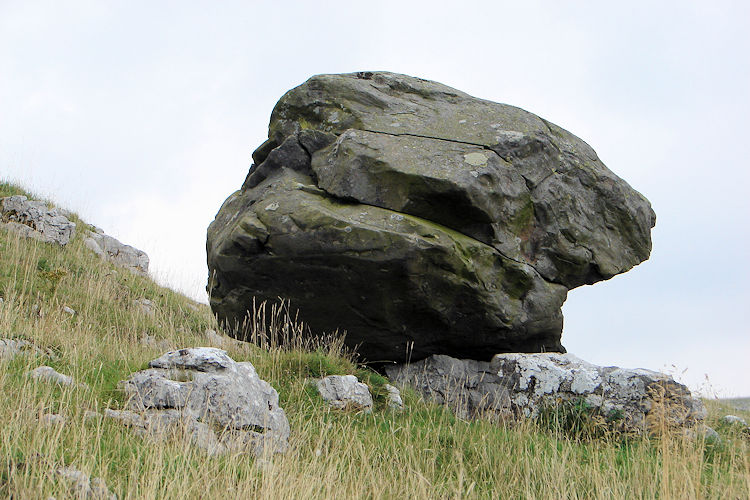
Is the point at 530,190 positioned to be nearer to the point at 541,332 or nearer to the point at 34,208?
the point at 541,332

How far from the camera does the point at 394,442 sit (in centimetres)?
610

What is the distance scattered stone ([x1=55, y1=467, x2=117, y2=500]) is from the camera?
12.6ft

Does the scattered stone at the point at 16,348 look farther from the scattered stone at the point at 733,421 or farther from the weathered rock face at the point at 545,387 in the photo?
the scattered stone at the point at 733,421

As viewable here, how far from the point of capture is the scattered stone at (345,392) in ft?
23.9

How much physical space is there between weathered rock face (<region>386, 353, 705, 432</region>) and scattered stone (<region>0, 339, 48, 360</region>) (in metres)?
4.31

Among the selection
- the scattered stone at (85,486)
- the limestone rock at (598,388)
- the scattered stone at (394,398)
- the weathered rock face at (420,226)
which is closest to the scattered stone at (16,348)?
the weathered rock face at (420,226)

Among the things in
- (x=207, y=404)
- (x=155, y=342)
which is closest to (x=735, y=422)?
(x=207, y=404)

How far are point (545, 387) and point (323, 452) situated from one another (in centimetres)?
340

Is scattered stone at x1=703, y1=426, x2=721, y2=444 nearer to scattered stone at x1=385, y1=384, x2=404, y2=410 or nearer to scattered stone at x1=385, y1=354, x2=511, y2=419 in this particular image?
scattered stone at x1=385, y1=354, x2=511, y2=419

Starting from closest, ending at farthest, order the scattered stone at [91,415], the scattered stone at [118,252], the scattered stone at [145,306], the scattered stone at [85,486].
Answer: the scattered stone at [85,486], the scattered stone at [91,415], the scattered stone at [145,306], the scattered stone at [118,252]

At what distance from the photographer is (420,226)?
770cm

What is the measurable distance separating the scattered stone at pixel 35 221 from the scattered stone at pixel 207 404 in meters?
9.78

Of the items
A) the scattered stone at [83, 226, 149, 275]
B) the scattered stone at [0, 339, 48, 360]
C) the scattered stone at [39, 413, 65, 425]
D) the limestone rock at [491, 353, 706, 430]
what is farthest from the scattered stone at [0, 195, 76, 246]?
the limestone rock at [491, 353, 706, 430]

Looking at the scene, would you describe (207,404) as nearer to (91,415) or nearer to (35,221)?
(91,415)
